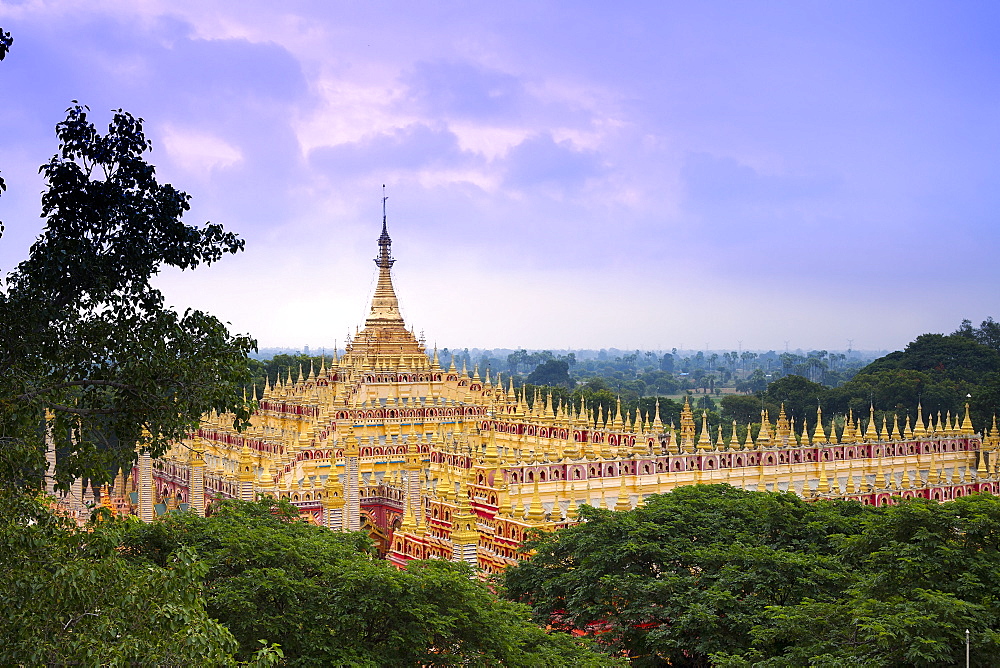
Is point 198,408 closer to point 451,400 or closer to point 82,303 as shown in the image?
point 82,303

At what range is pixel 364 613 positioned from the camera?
1491 centimetres

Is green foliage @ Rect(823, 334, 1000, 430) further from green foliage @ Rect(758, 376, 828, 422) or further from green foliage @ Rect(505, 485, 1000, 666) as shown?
green foliage @ Rect(505, 485, 1000, 666)

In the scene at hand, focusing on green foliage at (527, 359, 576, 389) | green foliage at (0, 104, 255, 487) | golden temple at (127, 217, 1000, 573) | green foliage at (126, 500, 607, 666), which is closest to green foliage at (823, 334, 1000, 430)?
golden temple at (127, 217, 1000, 573)

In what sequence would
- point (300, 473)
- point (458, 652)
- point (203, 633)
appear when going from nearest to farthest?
point (203, 633) < point (458, 652) < point (300, 473)

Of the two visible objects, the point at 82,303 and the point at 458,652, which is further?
the point at 458,652

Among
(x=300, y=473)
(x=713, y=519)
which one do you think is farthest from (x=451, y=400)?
(x=713, y=519)

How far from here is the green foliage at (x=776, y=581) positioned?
14.5 metres

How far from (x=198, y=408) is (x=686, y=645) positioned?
9.06 m

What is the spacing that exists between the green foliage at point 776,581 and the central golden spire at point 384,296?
102 feet

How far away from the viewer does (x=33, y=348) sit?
12.0 metres

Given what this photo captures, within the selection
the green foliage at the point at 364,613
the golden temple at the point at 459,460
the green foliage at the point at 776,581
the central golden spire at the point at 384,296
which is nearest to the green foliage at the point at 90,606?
the green foliage at the point at 364,613

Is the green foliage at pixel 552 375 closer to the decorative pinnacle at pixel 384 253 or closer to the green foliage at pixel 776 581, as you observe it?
the decorative pinnacle at pixel 384 253

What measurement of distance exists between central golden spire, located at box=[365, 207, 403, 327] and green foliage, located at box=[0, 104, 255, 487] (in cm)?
3835

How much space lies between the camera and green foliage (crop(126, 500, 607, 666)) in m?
14.4
